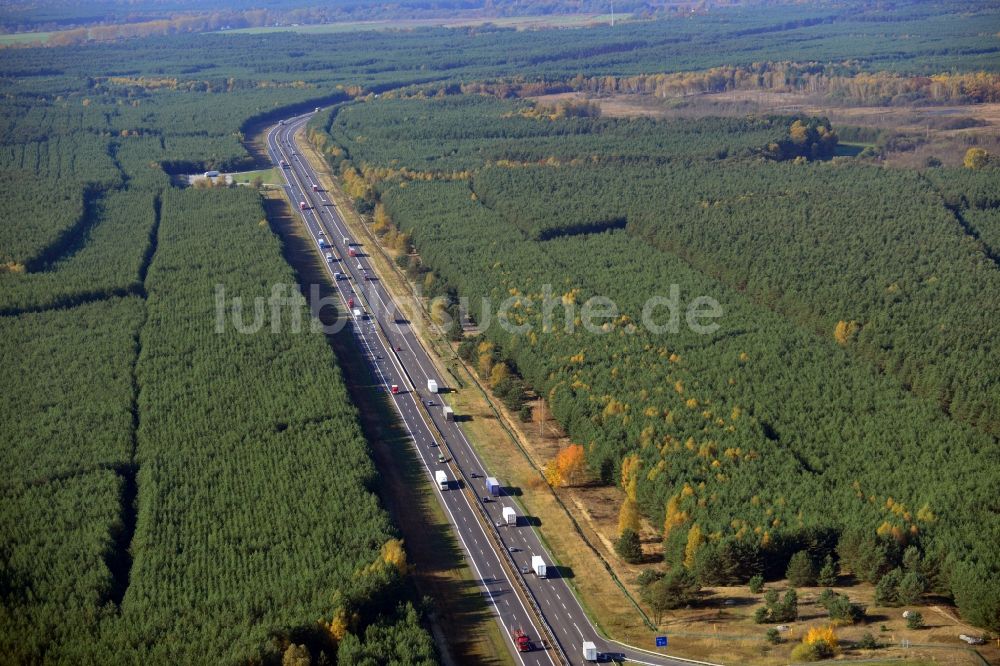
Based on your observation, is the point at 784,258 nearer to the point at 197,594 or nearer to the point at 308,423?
the point at 308,423

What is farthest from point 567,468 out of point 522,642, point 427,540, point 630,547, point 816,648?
point 816,648

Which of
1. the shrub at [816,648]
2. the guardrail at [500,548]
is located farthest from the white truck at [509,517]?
the shrub at [816,648]

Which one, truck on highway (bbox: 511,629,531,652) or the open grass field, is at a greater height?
the open grass field

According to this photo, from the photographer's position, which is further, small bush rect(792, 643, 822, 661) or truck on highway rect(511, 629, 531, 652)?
truck on highway rect(511, 629, 531, 652)

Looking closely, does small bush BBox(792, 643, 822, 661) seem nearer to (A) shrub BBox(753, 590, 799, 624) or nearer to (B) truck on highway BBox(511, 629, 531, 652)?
(A) shrub BBox(753, 590, 799, 624)

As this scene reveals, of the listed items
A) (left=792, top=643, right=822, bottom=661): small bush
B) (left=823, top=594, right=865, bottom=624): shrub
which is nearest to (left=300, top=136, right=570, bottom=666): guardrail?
(left=792, top=643, right=822, bottom=661): small bush

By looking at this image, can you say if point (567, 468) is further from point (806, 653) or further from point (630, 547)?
point (806, 653)
